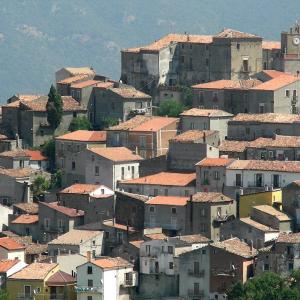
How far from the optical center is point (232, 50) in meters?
136

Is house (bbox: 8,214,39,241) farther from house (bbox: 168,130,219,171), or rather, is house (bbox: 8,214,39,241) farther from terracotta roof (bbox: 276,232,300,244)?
terracotta roof (bbox: 276,232,300,244)

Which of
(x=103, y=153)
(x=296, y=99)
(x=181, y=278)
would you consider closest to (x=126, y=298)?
(x=181, y=278)

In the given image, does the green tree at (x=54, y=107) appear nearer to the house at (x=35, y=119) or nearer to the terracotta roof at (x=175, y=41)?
the house at (x=35, y=119)

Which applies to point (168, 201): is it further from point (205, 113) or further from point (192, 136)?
point (205, 113)

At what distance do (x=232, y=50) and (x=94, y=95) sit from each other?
24.6 ft

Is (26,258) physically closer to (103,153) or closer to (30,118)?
(103,153)

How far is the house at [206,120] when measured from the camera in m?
128

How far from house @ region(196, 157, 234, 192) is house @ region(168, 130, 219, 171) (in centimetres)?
290

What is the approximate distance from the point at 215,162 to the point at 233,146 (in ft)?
13.9

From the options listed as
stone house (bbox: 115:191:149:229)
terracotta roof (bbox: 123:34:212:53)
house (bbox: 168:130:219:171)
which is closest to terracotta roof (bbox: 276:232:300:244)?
stone house (bbox: 115:191:149:229)

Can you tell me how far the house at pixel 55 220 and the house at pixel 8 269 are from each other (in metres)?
4.46

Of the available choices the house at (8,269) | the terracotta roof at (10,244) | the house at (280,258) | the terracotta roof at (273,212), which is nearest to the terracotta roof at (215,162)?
the terracotta roof at (273,212)

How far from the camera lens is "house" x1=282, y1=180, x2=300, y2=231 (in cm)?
11575

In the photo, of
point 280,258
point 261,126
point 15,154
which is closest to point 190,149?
point 261,126
